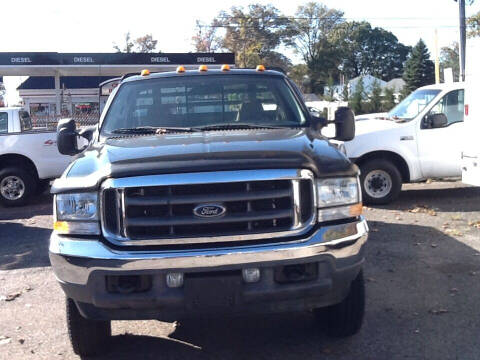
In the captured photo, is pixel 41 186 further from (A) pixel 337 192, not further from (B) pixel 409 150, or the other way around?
(A) pixel 337 192

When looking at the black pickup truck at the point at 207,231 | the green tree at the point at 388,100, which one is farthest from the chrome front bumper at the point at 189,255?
the green tree at the point at 388,100

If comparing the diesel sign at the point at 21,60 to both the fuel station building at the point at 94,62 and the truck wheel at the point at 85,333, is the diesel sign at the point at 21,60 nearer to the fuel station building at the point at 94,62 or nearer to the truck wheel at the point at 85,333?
the fuel station building at the point at 94,62

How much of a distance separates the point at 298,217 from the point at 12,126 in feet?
28.5

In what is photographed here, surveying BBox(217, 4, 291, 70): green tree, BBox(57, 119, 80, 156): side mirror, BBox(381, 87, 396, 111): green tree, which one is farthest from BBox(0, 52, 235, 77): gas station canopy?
BBox(217, 4, 291, 70): green tree

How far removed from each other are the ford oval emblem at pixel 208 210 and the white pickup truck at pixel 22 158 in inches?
315

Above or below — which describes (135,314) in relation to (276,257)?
below

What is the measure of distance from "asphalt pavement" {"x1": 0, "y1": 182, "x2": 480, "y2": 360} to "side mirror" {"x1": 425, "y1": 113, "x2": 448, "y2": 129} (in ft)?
7.74

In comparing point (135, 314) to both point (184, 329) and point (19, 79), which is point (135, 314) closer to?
point (184, 329)

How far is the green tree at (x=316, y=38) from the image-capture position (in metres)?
68.1

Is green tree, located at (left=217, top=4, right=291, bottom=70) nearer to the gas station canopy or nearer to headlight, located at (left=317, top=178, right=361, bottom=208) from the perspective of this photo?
the gas station canopy

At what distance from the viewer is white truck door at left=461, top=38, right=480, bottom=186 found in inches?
335

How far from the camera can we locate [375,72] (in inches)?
3425

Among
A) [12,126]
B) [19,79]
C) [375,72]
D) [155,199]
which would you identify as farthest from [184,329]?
[375,72]

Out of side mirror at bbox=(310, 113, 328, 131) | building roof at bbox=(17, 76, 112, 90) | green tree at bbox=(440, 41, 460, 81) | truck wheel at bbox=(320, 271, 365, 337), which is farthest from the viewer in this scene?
green tree at bbox=(440, 41, 460, 81)
